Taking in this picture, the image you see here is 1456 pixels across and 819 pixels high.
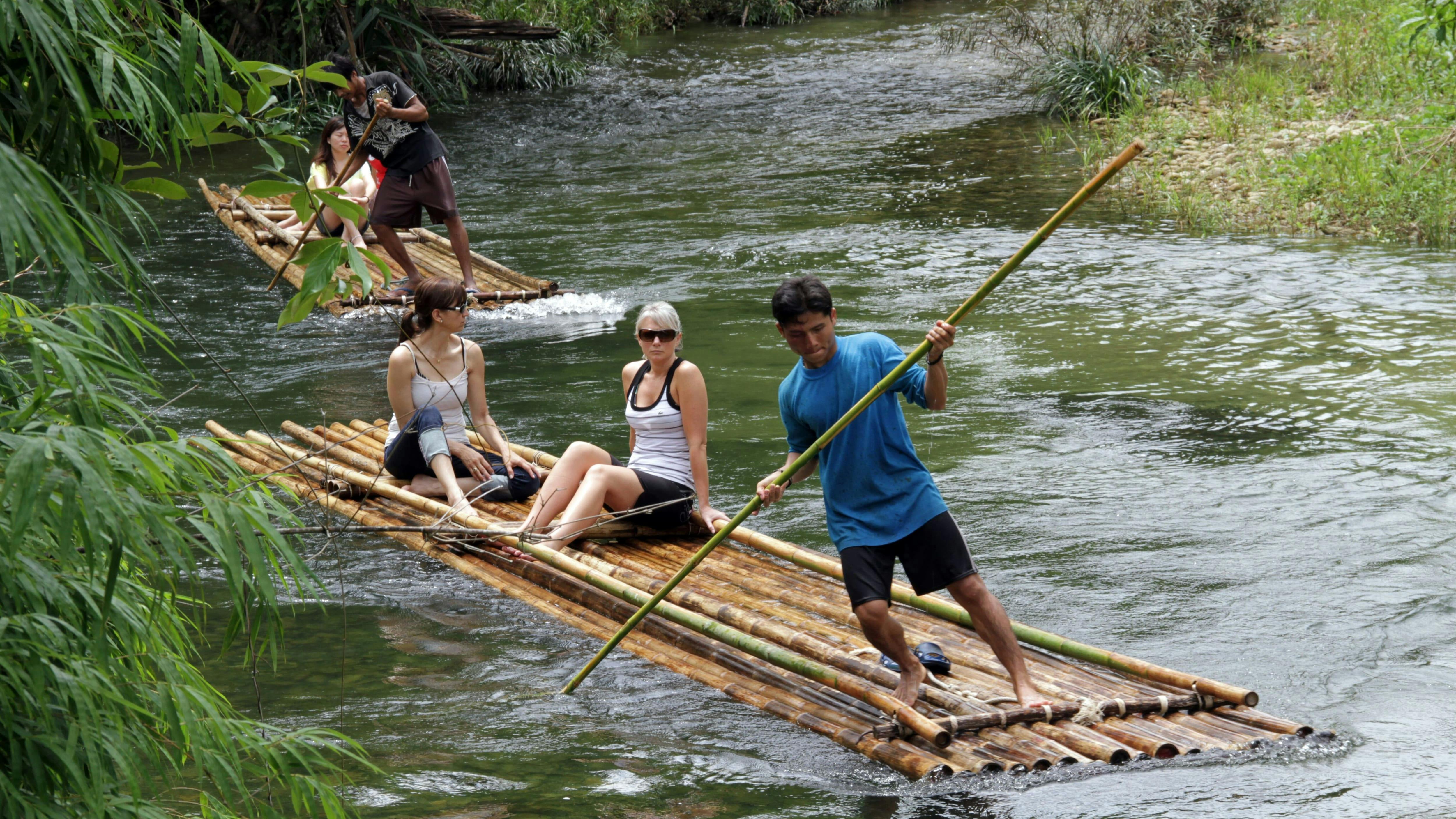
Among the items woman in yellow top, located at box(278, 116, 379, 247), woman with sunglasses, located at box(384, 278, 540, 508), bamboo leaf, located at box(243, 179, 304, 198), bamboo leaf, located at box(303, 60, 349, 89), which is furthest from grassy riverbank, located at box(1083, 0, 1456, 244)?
bamboo leaf, located at box(243, 179, 304, 198)

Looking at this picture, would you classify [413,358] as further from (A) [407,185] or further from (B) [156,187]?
(A) [407,185]

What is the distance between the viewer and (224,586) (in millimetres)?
6418

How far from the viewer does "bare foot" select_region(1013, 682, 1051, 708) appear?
442 cm

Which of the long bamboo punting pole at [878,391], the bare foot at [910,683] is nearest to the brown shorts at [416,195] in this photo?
the long bamboo punting pole at [878,391]

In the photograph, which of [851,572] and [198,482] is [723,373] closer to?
[851,572]

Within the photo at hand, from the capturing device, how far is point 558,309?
36.5ft

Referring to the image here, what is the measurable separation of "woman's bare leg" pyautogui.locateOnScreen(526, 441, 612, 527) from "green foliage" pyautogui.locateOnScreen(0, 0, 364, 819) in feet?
11.2

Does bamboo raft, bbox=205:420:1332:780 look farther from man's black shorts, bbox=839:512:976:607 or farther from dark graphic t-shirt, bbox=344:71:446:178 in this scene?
dark graphic t-shirt, bbox=344:71:446:178

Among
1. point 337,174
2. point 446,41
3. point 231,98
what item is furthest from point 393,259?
point 446,41

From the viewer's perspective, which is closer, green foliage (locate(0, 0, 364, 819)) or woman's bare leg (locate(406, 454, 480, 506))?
green foliage (locate(0, 0, 364, 819))

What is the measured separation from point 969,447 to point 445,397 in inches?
119

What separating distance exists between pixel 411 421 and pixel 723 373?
337cm

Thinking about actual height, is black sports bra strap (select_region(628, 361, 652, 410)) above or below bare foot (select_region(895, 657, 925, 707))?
above

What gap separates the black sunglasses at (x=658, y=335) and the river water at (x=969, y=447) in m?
1.27
